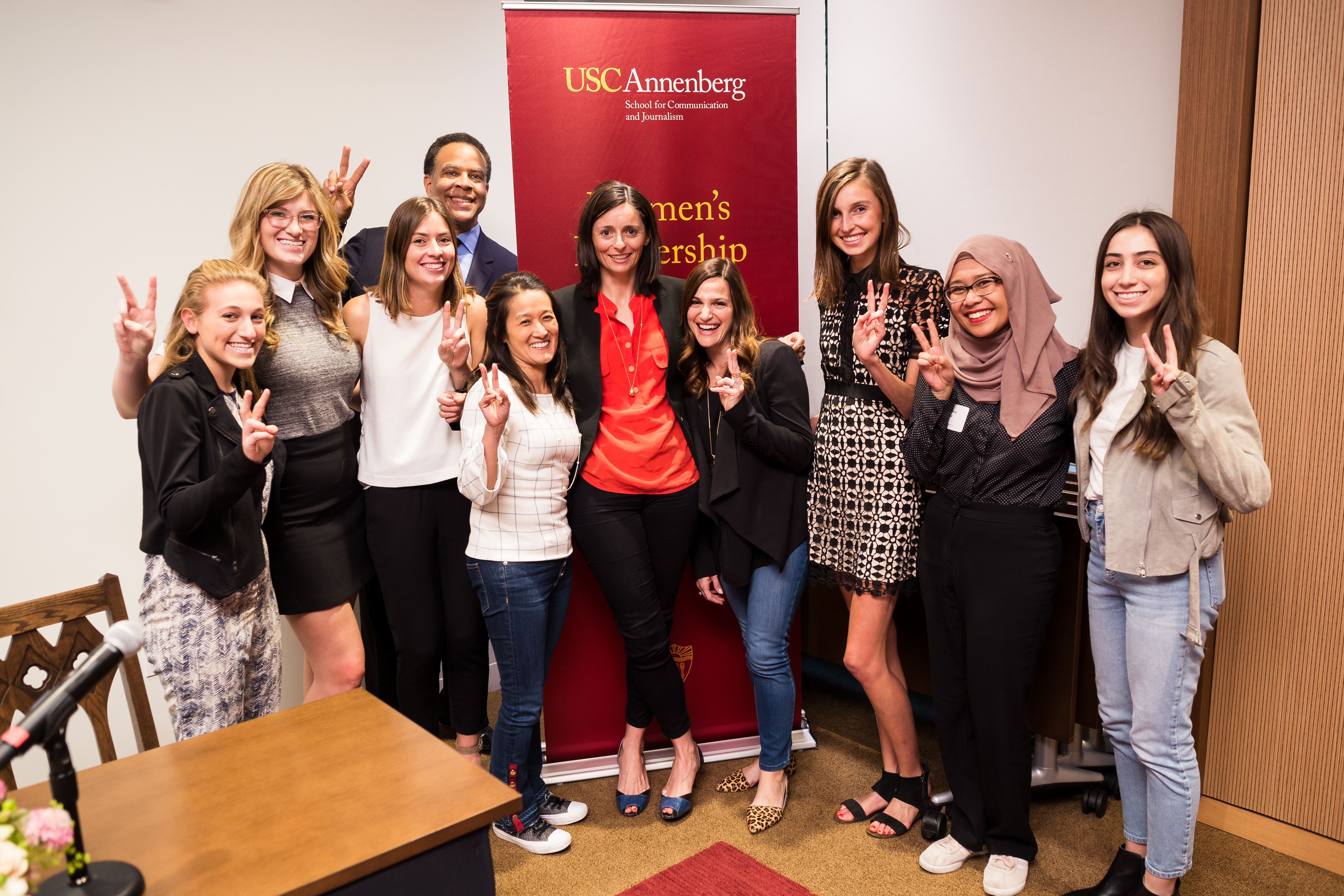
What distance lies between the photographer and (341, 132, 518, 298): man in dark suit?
10.2 feet

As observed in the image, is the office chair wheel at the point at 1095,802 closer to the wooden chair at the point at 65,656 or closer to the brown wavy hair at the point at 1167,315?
the brown wavy hair at the point at 1167,315

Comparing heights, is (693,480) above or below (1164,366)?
below

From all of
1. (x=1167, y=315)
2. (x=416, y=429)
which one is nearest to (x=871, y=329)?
(x=1167, y=315)

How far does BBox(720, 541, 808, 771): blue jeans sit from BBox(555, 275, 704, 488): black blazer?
421 millimetres

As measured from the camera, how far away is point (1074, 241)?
11.4 ft

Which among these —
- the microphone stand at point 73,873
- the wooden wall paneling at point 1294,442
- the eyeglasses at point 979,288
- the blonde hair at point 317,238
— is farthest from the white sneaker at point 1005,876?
the blonde hair at point 317,238

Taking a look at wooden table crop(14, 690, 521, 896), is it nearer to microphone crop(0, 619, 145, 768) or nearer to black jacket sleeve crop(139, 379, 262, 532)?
microphone crop(0, 619, 145, 768)

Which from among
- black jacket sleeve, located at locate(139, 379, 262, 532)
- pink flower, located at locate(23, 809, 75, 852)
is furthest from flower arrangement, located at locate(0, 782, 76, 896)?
black jacket sleeve, located at locate(139, 379, 262, 532)

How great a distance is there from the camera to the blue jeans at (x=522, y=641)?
8.48ft

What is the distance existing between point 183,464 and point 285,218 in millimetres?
800

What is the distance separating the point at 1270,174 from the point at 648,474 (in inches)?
77.2

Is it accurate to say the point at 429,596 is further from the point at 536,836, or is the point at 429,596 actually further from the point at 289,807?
the point at 289,807

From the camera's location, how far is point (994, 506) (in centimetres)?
236

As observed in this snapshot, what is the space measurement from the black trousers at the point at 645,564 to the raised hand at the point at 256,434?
997mm
